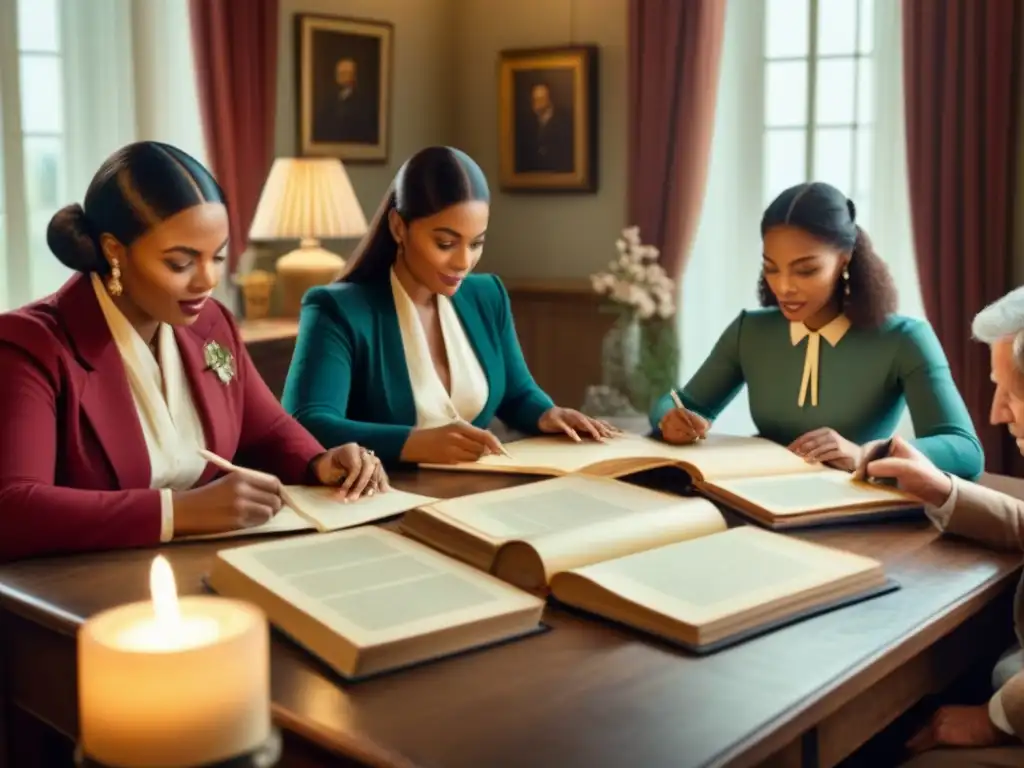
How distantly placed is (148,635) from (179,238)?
1082 mm

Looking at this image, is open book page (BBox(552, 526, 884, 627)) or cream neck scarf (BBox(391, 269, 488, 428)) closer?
open book page (BBox(552, 526, 884, 627))

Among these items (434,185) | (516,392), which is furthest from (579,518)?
(516,392)

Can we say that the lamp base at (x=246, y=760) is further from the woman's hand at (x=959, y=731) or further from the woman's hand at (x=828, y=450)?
the woman's hand at (x=828, y=450)

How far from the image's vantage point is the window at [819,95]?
4.71m

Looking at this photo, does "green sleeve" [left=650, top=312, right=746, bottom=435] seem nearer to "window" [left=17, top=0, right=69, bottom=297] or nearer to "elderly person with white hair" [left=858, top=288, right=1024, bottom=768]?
"elderly person with white hair" [left=858, top=288, right=1024, bottom=768]

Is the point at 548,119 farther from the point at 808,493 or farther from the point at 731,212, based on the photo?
the point at 808,493

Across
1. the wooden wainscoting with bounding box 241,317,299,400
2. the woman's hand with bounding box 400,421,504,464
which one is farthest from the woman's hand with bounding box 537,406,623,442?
the wooden wainscoting with bounding box 241,317,299,400

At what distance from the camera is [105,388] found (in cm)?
191

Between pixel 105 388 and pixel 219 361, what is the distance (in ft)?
0.82

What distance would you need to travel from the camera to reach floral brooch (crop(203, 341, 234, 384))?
210 cm

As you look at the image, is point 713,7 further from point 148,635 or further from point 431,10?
point 148,635

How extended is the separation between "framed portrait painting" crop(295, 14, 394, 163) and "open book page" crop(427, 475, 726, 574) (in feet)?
11.5

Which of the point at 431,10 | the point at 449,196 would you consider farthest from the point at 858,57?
the point at 449,196

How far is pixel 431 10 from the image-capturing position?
562 centimetres
